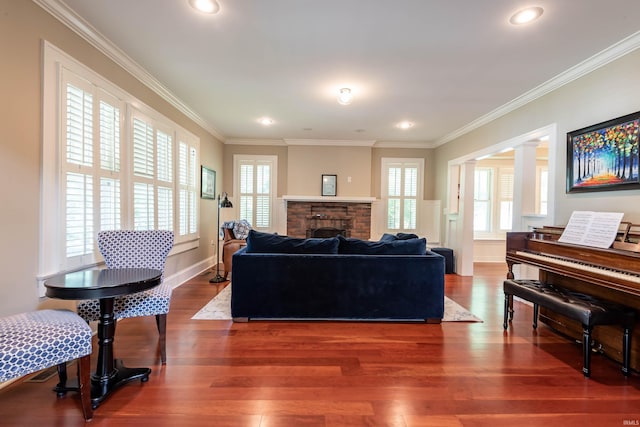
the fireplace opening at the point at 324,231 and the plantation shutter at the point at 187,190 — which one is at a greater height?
the plantation shutter at the point at 187,190

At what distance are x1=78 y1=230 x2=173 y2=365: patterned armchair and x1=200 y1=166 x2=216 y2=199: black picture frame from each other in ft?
9.75

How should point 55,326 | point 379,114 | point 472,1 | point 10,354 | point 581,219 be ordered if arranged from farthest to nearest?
1. point 379,114
2. point 581,219
3. point 472,1
4. point 55,326
5. point 10,354

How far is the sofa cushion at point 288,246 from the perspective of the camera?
3.16 m

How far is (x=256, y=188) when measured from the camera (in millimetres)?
6523

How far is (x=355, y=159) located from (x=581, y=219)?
4.22 meters

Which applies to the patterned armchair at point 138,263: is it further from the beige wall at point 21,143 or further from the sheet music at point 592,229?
the sheet music at point 592,229

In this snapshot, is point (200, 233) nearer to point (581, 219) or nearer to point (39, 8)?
point (39, 8)

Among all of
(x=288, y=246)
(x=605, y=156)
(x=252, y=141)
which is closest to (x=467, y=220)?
(x=605, y=156)

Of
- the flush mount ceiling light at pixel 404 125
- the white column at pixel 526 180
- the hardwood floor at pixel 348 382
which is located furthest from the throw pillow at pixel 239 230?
the white column at pixel 526 180

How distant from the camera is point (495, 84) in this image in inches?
135

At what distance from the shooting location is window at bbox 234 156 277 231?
21.3 feet

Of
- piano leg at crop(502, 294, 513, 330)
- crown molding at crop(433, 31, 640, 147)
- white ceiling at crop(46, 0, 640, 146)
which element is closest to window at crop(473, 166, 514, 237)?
crown molding at crop(433, 31, 640, 147)

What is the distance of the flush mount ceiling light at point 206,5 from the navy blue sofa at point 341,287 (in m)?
2.11

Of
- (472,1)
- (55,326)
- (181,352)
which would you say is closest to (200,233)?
(181,352)
